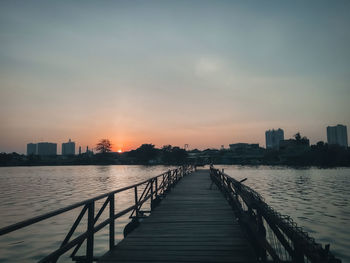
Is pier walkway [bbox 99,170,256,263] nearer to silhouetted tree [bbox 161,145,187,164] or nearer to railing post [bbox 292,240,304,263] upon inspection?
railing post [bbox 292,240,304,263]

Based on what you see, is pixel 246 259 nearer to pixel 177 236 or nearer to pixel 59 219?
pixel 177 236

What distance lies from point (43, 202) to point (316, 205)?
26436 mm

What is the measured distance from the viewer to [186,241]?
20.7ft

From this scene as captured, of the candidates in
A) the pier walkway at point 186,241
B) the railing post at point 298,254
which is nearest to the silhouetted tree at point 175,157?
the pier walkway at point 186,241

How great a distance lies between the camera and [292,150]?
151000mm

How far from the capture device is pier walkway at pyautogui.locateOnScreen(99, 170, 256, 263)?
206 inches

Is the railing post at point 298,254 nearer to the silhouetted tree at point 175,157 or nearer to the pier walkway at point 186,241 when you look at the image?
the pier walkway at point 186,241

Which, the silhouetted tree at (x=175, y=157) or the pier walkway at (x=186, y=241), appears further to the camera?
the silhouetted tree at (x=175, y=157)

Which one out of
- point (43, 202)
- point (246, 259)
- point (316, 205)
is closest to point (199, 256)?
point (246, 259)

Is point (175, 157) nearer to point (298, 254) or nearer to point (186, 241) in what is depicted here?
point (186, 241)

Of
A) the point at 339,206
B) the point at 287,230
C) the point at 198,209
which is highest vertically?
the point at 287,230

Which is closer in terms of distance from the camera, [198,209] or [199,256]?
[199,256]

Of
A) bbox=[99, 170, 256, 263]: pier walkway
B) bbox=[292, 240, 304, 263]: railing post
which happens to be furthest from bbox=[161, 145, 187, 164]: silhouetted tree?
bbox=[292, 240, 304, 263]: railing post

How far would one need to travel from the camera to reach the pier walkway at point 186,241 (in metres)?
5.24
